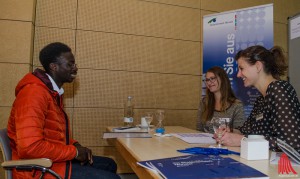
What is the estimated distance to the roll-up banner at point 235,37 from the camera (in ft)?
10.2

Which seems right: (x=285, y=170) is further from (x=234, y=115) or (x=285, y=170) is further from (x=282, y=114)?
(x=234, y=115)

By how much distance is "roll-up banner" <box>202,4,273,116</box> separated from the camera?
3094mm

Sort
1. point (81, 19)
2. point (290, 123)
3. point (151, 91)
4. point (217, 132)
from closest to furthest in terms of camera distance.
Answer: point (290, 123) < point (217, 132) < point (81, 19) < point (151, 91)

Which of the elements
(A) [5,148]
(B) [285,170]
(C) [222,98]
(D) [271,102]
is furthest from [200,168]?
(C) [222,98]

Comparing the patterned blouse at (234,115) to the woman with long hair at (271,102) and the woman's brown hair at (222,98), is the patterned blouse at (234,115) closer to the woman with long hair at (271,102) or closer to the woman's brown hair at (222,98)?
the woman's brown hair at (222,98)

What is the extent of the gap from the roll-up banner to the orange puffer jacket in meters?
2.24

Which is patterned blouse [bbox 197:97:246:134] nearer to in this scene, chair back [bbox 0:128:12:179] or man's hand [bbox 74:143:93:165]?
man's hand [bbox 74:143:93:165]

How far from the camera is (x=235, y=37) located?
3244 mm

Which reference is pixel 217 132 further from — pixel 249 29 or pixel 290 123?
pixel 249 29

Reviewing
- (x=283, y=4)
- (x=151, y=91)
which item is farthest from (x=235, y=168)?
(x=283, y=4)

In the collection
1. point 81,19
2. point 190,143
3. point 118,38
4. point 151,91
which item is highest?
point 81,19

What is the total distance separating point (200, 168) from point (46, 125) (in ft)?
3.55

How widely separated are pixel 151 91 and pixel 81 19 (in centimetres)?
126

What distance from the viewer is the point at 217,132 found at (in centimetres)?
153
